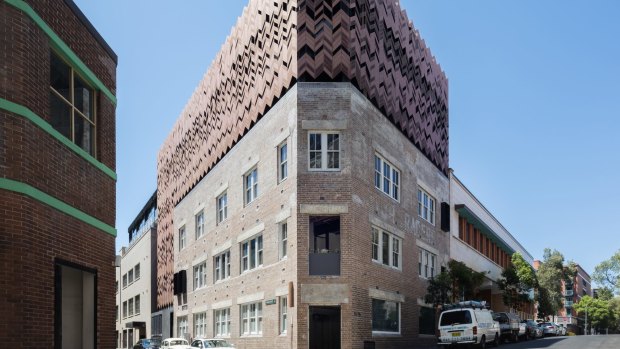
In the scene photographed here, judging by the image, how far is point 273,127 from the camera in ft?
111

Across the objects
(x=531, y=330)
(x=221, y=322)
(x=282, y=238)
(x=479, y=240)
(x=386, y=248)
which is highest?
(x=282, y=238)

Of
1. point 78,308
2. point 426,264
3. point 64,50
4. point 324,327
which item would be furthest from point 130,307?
point 64,50

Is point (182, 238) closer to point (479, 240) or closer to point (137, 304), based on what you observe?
point (137, 304)

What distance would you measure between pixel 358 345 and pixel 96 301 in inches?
654

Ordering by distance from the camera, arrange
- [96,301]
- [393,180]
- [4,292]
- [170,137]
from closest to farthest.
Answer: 1. [4,292]
2. [96,301]
3. [393,180]
4. [170,137]

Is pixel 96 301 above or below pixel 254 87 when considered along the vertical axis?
below

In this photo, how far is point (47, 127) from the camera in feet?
42.3

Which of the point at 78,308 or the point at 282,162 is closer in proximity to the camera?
the point at 78,308

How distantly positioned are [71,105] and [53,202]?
101 inches

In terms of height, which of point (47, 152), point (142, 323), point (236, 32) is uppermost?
point (236, 32)

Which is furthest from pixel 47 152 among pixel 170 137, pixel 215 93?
pixel 170 137

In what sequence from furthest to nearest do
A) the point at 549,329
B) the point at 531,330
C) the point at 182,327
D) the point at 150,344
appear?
the point at 549,329 < the point at 182,327 < the point at 150,344 < the point at 531,330

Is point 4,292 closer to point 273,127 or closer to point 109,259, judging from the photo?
point 109,259

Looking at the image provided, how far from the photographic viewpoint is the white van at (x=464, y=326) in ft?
104
